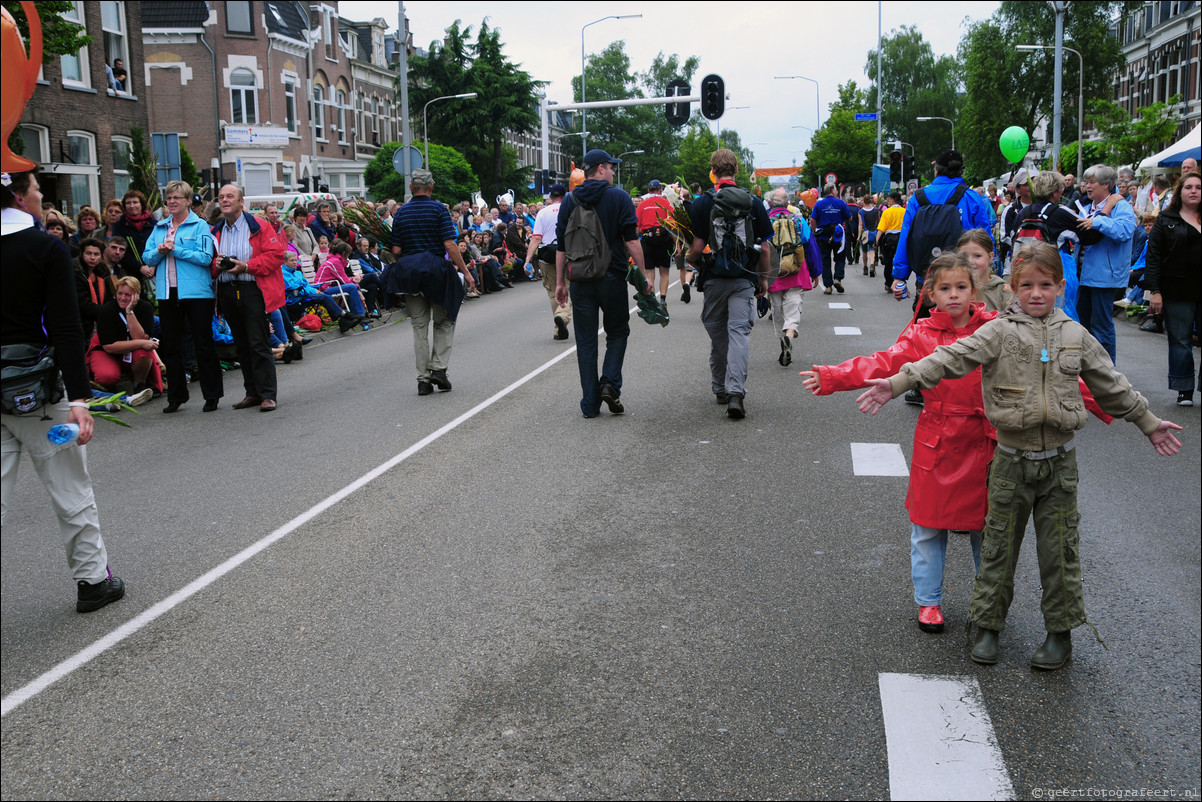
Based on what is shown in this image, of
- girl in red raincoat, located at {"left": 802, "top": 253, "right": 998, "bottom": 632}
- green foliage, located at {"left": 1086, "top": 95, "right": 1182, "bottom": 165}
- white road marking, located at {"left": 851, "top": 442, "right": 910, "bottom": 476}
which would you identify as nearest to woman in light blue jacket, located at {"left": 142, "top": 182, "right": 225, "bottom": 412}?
white road marking, located at {"left": 851, "top": 442, "right": 910, "bottom": 476}

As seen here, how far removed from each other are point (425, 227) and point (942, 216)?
4.65 meters

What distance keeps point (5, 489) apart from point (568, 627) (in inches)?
84.8

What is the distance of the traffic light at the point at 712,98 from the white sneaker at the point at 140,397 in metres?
24.1

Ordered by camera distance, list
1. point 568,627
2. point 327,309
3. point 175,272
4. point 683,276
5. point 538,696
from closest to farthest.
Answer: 1. point 538,696
2. point 568,627
3. point 175,272
4. point 327,309
5. point 683,276

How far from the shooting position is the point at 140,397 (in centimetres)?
1057

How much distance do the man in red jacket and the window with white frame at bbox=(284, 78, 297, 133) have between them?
140ft

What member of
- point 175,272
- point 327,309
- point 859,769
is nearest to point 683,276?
point 327,309

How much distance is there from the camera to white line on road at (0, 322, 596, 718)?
13.5 feet

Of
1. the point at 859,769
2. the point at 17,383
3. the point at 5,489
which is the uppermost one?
the point at 17,383

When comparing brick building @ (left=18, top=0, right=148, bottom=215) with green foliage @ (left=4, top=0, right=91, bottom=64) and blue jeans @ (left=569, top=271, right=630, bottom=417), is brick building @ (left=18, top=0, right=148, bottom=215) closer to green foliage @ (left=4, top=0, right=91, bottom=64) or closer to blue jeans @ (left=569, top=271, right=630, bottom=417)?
green foliage @ (left=4, top=0, right=91, bottom=64)

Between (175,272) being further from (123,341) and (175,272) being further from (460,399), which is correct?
(460,399)

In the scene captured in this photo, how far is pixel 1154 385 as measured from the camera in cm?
1027

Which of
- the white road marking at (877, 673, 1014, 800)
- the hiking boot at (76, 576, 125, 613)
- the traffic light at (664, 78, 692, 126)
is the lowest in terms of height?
the white road marking at (877, 673, 1014, 800)

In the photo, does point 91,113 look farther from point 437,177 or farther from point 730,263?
point 730,263
